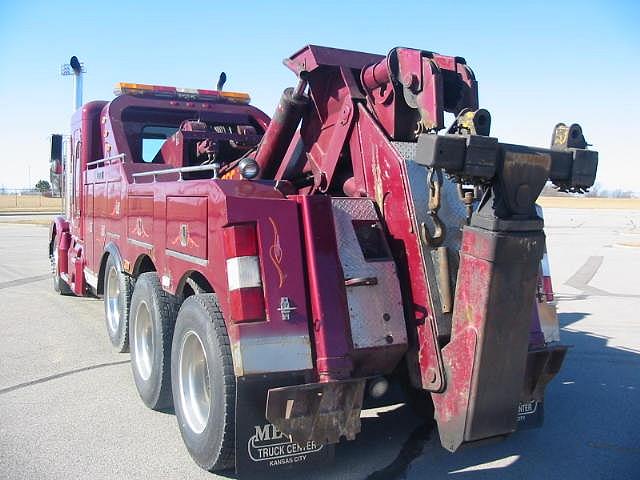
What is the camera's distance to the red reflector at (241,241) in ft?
10.8

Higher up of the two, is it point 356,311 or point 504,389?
point 356,311

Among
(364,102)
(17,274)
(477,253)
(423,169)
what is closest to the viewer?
(477,253)

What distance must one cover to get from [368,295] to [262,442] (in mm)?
1014

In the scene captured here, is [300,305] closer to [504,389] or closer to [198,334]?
[198,334]

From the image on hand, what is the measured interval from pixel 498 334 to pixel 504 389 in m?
0.33

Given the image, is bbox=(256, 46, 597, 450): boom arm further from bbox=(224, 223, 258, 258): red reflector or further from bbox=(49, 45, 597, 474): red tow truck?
bbox=(224, 223, 258, 258): red reflector

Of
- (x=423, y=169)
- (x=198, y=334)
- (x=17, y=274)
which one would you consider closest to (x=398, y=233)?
(x=423, y=169)

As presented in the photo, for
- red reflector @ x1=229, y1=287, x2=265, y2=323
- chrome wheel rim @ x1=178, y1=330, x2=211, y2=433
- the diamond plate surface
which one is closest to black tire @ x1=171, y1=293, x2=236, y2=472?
chrome wheel rim @ x1=178, y1=330, x2=211, y2=433

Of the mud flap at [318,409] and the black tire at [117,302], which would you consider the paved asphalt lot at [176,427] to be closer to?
the black tire at [117,302]

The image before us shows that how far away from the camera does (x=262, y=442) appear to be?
10.8ft

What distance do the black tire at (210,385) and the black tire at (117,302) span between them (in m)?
2.11

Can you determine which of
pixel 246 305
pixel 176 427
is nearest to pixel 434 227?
pixel 246 305

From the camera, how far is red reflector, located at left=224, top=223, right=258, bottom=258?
3.29 metres

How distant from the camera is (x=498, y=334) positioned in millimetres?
3023
